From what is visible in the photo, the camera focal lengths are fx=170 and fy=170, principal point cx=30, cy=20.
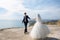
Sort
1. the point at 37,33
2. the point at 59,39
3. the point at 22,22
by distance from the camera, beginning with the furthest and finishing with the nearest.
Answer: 1. the point at 22,22
2. the point at 59,39
3. the point at 37,33

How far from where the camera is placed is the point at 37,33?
979 centimetres

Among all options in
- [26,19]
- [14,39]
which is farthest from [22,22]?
[14,39]

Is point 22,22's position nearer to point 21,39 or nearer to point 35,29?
point 21,39

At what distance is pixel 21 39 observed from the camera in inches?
429

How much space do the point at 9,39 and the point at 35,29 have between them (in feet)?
6.88

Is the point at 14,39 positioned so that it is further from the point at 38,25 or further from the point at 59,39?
the point at 59,39

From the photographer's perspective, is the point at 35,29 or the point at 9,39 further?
the point at 9,39

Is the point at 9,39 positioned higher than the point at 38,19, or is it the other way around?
the point at 38,19

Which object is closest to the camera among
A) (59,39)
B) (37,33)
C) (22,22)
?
(37,33)

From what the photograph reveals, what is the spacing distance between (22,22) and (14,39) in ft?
7.53

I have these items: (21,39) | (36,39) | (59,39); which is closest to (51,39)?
(59,39)

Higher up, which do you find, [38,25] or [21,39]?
[38,25]

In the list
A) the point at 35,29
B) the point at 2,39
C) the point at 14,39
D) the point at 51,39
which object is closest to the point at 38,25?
the point at 35,29

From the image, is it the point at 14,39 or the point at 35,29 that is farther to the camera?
the point at 14,39
